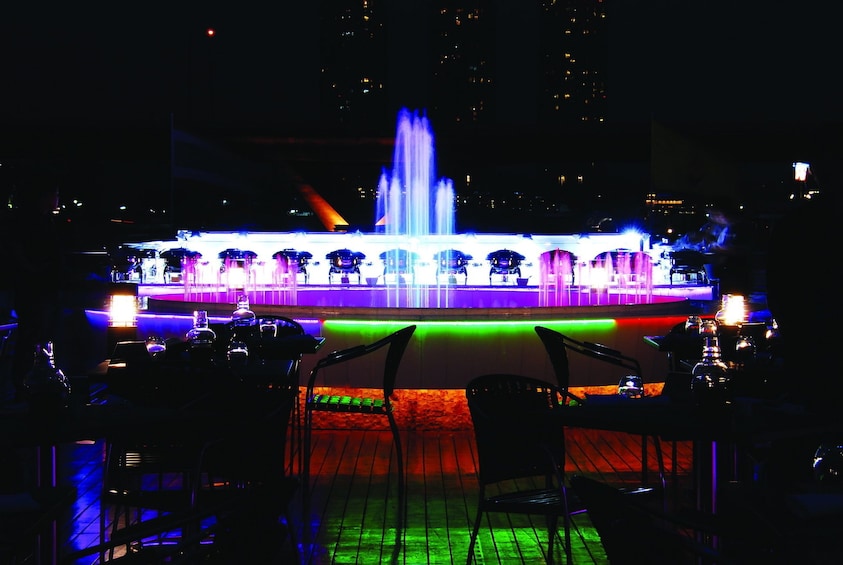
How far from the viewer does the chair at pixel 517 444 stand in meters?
2.72

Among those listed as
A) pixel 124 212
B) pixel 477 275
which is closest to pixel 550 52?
pixel 124 212

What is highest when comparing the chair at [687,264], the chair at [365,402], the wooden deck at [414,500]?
the chair at [687,264]

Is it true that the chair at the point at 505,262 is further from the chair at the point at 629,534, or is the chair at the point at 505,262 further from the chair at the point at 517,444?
the chair at the point at 629,534

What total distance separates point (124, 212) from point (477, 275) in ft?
60.3

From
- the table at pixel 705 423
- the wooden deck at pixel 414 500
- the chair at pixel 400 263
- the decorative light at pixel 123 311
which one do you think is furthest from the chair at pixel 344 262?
the table at pixel 705 423

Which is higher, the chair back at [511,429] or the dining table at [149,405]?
the dining table at [149,405]

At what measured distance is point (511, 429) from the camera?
272 centimetres

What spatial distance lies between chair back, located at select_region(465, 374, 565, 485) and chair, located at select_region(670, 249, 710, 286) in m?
9.90

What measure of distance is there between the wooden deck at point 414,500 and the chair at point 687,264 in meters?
7.59

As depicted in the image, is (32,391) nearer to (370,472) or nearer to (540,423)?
(540,423)

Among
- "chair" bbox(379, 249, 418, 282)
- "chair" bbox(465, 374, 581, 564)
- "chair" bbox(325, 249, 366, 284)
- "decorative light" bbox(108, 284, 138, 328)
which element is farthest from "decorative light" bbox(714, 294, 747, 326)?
"chair" bbox(325, 249, 366, 284)

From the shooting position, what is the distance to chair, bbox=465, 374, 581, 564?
272cm

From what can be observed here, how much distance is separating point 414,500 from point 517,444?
4.72ft

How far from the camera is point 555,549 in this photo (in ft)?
11.9
